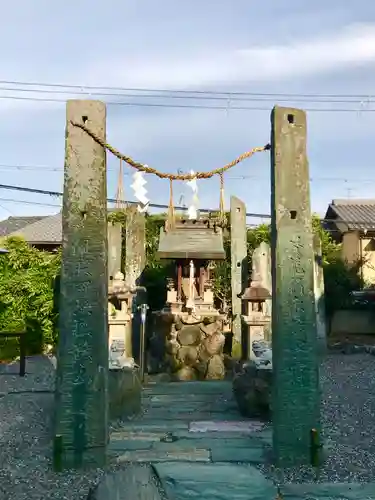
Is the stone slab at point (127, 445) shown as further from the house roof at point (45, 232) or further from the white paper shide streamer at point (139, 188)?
the house roof at point (45, 232)

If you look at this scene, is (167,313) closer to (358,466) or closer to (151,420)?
(151,420)

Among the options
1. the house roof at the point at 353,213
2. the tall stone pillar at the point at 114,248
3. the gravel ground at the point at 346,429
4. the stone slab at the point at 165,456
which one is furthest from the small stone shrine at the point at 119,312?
the house roof at the point at 353,213

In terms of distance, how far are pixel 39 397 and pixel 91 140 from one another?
13.7 feet

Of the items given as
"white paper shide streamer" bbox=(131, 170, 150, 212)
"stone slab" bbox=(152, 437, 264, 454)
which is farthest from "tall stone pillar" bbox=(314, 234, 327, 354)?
"stone slab" bbox=(152, 437, 264, 454)

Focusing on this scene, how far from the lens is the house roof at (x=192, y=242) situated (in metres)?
10.8

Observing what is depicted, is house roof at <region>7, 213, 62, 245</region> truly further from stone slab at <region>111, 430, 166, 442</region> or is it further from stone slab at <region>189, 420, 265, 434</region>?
stone slab at <region>111, 430, 166, 442</region>

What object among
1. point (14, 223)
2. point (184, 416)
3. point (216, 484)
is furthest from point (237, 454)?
point (14, 223)

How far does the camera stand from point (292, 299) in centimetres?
450

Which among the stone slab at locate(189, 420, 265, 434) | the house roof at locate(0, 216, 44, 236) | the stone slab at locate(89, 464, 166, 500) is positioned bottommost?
the stone slab at locate(189, 420, 265, 434)

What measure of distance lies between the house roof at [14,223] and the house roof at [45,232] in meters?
3.84

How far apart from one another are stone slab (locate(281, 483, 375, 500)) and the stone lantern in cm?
566

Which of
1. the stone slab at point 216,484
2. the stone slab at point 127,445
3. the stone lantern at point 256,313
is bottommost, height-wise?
the stone slab at point 127,445

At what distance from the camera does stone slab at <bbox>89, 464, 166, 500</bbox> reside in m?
2.45

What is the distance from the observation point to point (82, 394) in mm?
4418
